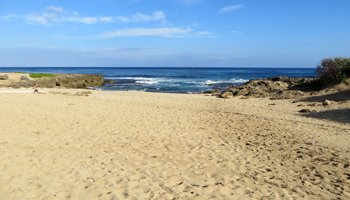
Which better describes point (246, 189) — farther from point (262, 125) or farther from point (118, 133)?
point (262, 125)

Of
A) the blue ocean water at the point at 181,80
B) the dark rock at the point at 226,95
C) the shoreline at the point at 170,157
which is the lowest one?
the blue ocean water at the point at 181,80

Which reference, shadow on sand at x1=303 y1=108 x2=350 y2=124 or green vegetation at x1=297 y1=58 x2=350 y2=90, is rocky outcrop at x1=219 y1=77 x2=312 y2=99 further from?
shadow on sand at x1=303 y1=108 x2=350 y2=124

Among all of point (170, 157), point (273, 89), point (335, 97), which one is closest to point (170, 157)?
point (170, 157)

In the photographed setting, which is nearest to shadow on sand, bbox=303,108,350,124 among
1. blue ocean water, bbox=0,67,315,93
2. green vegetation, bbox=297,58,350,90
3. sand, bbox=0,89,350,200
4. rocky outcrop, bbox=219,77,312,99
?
sand, bbox=0,89,350,200

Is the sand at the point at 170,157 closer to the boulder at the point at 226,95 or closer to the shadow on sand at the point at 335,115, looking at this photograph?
the shadow on sand at the point at 335,115

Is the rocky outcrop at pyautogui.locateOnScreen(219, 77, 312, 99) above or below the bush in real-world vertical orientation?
below

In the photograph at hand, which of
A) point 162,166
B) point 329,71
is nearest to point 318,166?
point 162,166

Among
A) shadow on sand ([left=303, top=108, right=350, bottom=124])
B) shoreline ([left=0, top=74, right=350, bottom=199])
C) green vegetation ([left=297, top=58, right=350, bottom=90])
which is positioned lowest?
shadow on sand ([left=303, top=108, right=350, bottom=124])

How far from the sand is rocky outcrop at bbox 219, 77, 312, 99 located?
9.51 m

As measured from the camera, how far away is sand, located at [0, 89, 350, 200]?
5.88 m

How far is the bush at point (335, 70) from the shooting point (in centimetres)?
2246

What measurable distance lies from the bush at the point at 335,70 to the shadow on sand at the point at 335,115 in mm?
7590

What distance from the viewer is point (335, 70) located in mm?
22891

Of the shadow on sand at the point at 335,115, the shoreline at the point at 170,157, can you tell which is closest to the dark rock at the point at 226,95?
the shadow on sand at the point at 335,115
